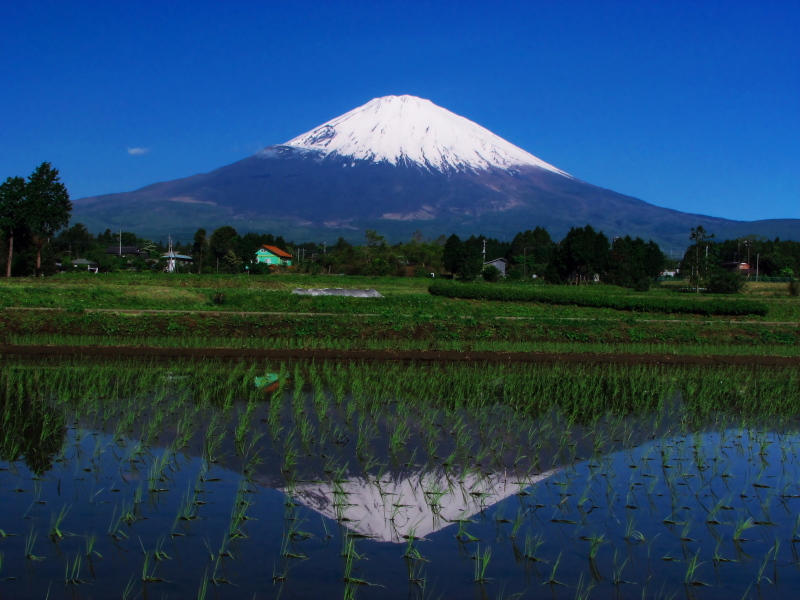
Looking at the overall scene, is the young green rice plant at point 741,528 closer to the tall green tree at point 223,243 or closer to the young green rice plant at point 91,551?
the young green rice plant at point 91,551

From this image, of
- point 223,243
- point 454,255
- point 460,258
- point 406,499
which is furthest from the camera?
point 223,243

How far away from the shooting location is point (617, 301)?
2783 cm

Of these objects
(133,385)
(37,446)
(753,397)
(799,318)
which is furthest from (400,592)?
(799,318)

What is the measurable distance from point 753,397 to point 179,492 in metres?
8.59

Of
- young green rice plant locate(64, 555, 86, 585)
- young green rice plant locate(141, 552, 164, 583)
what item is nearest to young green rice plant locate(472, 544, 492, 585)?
young green rice plant locate(141, 552, 164, 583)

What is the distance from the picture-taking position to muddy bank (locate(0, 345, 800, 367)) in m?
Answer: 13.4

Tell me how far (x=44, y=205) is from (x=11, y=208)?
1.69 m


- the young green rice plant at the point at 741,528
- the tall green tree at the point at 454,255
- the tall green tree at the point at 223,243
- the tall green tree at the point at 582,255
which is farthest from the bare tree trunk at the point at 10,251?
the young green rice plant at the point at 741,528

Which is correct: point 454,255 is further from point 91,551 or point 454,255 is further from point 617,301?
point 91,551

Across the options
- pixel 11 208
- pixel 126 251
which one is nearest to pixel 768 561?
pixel 11 208

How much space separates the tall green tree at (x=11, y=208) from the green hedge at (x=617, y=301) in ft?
81.2

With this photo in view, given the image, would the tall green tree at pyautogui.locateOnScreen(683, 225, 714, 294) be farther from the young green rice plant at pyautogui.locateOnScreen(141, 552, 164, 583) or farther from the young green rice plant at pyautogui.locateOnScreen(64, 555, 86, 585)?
the young green rice plant at pyautogui.locateOnScreen(64, 555, 86, 585)

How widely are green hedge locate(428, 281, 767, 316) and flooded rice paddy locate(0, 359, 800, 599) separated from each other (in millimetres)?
17046

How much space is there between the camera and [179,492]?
5781 millimetres
